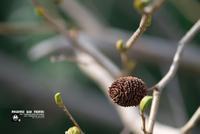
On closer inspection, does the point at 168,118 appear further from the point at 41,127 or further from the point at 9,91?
the point at 9,91

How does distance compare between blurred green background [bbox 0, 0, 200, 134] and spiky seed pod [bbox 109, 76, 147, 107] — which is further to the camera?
blurred green background [bbox 0, 0, 200, 134]

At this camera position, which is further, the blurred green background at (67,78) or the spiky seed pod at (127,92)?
the blurred green background at (67,78)

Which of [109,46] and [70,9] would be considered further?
[70,9]

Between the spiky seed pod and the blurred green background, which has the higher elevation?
the blurred green background

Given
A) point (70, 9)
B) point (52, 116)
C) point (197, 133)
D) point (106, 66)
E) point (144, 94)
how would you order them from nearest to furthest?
1. point (144, 94)
2. point (106, 66)
3. point (70, 9)
4. point (197, 133)
5. point (52, 116)

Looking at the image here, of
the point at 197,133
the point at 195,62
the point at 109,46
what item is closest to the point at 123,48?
the point at 195,62
